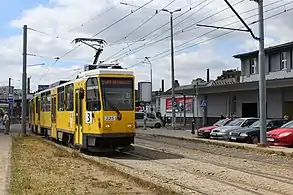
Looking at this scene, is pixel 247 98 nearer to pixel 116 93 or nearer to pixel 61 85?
pixel 61 85

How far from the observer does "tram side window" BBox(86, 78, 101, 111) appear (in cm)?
2058

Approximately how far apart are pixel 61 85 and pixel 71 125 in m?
3.86

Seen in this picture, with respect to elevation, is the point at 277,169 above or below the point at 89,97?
below

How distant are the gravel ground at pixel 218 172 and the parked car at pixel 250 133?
7.41 m

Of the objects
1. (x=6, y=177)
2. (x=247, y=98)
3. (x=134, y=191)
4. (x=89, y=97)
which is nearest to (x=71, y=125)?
(x=89, y=97)

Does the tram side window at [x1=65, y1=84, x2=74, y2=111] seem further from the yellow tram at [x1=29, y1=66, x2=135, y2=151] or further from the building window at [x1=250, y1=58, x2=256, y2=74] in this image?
the building window at [x1=250, y1=58, x2=256, y2=74]

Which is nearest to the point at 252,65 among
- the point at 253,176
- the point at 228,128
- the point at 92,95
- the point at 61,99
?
the point at 228,128

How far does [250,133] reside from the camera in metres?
29.9

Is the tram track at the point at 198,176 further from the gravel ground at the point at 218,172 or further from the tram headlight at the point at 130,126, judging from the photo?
the tram headlight at the point at 130,126

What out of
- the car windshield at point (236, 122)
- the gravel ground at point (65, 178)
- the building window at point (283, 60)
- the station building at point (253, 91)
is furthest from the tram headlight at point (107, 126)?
the building window at point (283, 60)

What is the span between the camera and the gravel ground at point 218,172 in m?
12.4

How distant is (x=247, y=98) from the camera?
50594 mm

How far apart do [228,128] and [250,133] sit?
112 inches

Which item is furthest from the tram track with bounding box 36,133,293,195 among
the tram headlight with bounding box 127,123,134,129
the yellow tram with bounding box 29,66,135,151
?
the tram headlight with bounding box 127,123,134,129
